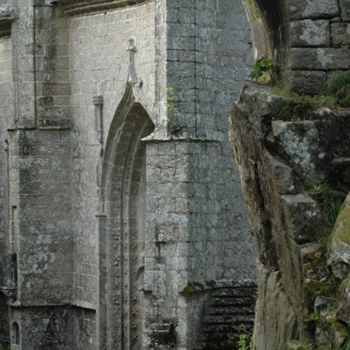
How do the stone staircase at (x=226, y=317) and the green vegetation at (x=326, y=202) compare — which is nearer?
the green vegetation at (x=326, y=202)

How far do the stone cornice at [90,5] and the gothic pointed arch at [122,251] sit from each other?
180 centimetres

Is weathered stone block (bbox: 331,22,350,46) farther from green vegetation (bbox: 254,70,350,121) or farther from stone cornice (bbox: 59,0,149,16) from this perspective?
stone cornice (bbox: 59,0,149,16)

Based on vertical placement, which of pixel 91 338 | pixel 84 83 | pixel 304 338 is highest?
pixel 84 83

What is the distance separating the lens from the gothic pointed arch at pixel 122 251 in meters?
20.5

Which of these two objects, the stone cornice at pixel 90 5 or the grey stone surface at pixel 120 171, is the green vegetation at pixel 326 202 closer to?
the grey stone surface at pixel 120 171

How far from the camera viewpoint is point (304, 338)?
24.8ft

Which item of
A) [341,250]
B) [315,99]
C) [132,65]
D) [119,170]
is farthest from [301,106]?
[119,170]

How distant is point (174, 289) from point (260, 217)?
9.24 meters

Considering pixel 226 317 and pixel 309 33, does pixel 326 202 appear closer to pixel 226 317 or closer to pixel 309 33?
pixel 309 33

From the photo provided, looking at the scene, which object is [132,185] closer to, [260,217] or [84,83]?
[84,83]

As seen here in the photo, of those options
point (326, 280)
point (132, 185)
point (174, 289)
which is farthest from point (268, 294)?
point (132, 185)

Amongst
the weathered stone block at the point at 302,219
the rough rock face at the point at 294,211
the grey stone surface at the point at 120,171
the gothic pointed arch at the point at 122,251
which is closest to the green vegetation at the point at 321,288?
the rough rock face at the point at 294,211

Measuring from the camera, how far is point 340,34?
862 centimetres

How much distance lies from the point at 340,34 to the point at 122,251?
12.4 m
